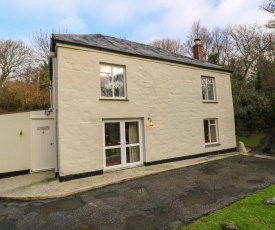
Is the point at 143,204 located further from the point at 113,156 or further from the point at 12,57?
the point at 12,57

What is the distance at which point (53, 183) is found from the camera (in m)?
7.10

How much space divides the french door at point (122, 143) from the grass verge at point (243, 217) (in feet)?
16.3

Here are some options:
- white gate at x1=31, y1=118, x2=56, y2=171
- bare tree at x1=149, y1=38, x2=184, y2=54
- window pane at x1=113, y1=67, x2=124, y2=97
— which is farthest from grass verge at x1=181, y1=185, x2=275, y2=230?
bare tree at x1=149, y1=38, x2=184, y2=54

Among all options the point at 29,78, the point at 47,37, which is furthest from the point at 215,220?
the point at 47,37

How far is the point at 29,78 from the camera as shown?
2325 cm

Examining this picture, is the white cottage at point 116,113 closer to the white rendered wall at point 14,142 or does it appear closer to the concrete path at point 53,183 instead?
the white rendered wall at point 14,142

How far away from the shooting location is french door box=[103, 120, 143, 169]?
8.49 m

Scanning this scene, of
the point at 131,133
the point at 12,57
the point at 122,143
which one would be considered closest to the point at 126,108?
the point at 131,133

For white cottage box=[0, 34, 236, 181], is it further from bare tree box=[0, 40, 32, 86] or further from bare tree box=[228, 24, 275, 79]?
bare tree box=[0, 40, 32, 86]

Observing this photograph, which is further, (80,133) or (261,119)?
(261,119)

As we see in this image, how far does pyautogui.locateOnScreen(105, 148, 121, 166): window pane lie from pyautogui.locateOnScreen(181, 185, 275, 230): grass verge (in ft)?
16.4

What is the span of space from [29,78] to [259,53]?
2831 cm

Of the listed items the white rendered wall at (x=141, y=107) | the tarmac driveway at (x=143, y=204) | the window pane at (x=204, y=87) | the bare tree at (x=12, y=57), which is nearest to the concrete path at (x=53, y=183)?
the tarmac driveway at (x=143, y=204)

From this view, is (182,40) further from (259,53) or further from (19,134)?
(19,134)
